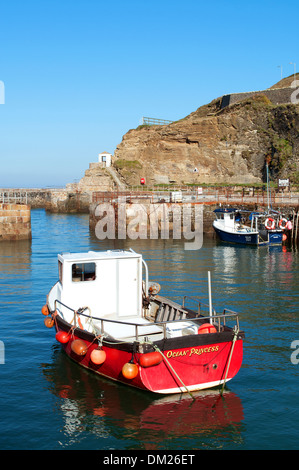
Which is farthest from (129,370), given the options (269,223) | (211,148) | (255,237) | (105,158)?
(105,158)

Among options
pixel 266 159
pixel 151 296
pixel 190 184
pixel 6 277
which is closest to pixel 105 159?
pixel 190 184

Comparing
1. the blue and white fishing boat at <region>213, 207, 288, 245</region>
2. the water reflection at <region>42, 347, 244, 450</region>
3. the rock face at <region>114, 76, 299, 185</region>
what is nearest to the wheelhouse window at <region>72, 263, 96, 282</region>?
the water reflection at <region>42, 347, 244, 450</region>

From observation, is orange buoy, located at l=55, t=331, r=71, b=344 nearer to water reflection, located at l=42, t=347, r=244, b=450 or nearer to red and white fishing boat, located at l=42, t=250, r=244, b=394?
red and white fishing boat, located at l=42, t=250, r=244, b=394

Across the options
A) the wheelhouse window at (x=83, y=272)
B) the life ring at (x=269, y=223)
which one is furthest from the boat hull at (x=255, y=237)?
the wheelhouse window at (x=83, y=272)

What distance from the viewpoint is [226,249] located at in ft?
118

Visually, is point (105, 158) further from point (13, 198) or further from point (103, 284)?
point (103, 284)

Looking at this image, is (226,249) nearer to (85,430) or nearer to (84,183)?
(85,430)

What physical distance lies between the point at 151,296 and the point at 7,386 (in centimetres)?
509

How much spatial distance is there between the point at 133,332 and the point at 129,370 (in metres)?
2.15

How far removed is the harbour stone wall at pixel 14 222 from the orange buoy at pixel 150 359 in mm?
30555

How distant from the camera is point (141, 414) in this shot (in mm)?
9750

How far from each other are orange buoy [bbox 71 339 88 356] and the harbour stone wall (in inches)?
1124

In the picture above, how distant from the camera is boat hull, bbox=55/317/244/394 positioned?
32.3 ft

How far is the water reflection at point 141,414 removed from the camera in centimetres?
892
